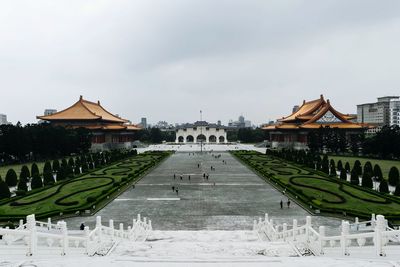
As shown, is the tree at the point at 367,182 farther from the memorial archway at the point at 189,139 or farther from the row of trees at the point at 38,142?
the memorial archway at the point at 189,139

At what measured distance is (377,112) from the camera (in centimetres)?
17400

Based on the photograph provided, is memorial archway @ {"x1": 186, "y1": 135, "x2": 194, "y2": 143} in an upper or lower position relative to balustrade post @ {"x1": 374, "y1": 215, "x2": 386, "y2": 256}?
upper

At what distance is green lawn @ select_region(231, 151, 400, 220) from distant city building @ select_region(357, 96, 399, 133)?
136m

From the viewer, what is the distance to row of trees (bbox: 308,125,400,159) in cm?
5900

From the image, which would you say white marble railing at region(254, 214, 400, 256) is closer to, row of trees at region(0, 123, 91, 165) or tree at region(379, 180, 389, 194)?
tree at region(379, 180, 389, 194)

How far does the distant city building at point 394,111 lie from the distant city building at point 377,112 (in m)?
1.17

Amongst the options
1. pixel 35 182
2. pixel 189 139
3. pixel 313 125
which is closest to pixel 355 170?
pixel 35 182

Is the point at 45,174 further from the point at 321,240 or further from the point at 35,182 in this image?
the point at 321,240

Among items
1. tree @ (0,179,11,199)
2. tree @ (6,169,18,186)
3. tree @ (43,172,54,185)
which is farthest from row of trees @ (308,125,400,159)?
tree @ (0,179,11,199)

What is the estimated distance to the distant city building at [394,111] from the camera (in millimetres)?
162712

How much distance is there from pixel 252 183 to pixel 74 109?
2313 inches

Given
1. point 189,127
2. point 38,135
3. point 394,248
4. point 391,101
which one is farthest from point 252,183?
point 391,101

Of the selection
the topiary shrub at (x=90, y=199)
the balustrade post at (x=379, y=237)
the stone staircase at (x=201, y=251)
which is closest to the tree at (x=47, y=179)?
the topiary shrub at (x=90, y=199)

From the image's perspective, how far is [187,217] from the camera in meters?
25.3
